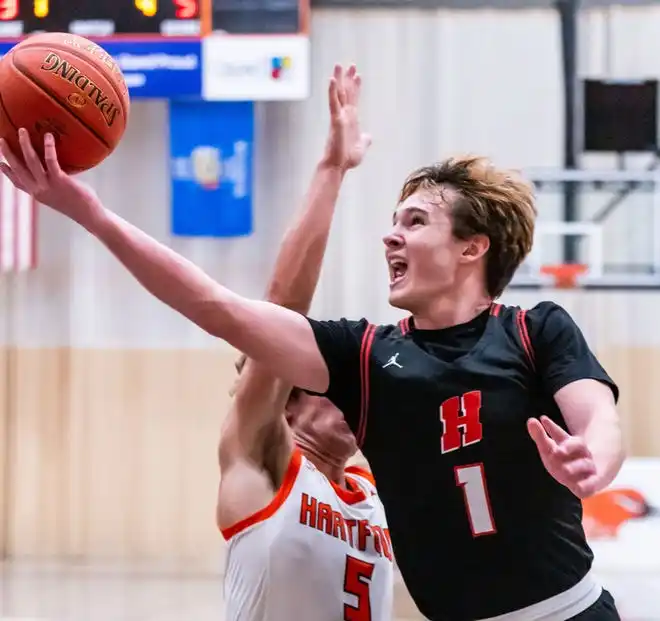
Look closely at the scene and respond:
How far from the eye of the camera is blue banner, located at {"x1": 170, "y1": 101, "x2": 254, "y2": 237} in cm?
695

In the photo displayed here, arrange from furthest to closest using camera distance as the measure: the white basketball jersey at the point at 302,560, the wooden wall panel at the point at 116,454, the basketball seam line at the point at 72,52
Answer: the wooden wall panel at the point at 116,454, the white basketball jersey at the point at 302,560, the basketball seam line at the point at 72,52

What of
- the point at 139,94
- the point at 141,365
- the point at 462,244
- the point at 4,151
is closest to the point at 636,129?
the point at 139,94

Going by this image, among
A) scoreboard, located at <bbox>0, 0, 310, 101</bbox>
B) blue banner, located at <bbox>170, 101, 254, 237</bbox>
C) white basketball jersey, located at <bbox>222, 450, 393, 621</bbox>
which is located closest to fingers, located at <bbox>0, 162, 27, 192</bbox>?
white basketball jersey, located at <bbox>222, 450, 393, 621</bbox>

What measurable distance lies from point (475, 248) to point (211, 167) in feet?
17.2

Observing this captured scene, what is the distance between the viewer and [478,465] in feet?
5.75

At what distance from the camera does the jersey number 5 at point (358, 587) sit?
211 centimetres

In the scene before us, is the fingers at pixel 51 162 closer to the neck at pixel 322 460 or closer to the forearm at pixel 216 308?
the forearm at pixel 216 308

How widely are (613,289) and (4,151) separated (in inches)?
209

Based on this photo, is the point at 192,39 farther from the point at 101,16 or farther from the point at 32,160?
the point at 32,160

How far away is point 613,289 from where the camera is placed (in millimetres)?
6410

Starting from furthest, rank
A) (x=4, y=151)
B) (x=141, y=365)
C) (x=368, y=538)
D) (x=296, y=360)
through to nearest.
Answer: (x=141, y=365) → (x=368, y=538) → (x=296, y=360) → (x=4, y=151)

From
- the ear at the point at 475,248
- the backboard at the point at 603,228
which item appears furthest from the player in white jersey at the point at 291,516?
the backboard at the point at 603,228

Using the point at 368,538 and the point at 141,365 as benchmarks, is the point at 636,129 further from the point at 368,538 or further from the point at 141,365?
the point at 368,538

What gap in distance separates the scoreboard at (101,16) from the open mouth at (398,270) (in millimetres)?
4682
